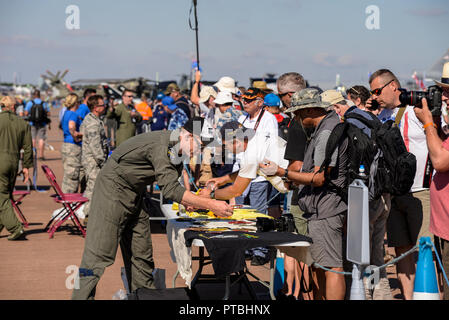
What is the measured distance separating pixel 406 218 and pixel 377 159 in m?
1.09

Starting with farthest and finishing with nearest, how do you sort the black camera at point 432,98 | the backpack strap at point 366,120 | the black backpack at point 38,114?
the black backpack at point 38,114 < the backpack strap at point 366,120 < the black camera at point 432,98

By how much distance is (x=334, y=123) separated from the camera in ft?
17.6

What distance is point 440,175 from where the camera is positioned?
15.7ft

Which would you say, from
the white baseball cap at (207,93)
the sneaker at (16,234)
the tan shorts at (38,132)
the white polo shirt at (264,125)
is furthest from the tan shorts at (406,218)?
the tan shorts at (38,132)

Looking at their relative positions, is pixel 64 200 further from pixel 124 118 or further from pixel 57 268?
pixel 124 118

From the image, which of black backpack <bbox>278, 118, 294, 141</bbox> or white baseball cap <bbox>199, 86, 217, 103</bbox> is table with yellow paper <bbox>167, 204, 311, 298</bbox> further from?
white baseball cap <bbox>199, 86, 217, 103</bbox>

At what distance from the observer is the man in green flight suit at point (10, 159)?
956 cm

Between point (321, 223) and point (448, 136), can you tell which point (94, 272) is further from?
point (448, 136)

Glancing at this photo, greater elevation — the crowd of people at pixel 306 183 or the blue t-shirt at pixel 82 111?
the blue t-shirt at pixel 82 111

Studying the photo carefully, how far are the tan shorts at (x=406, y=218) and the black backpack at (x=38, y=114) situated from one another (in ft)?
47.5

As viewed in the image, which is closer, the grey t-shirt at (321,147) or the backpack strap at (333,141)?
the backpack strap at (333,141)

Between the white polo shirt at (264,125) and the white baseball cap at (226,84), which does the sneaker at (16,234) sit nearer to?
the white baseball cap at (226,84)

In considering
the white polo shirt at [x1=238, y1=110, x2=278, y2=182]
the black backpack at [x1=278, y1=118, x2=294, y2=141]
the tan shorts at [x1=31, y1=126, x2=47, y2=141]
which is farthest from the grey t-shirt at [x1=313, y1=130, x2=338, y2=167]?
the tan shorts at [x1=31, y1=126, x2=47, y2=141]
